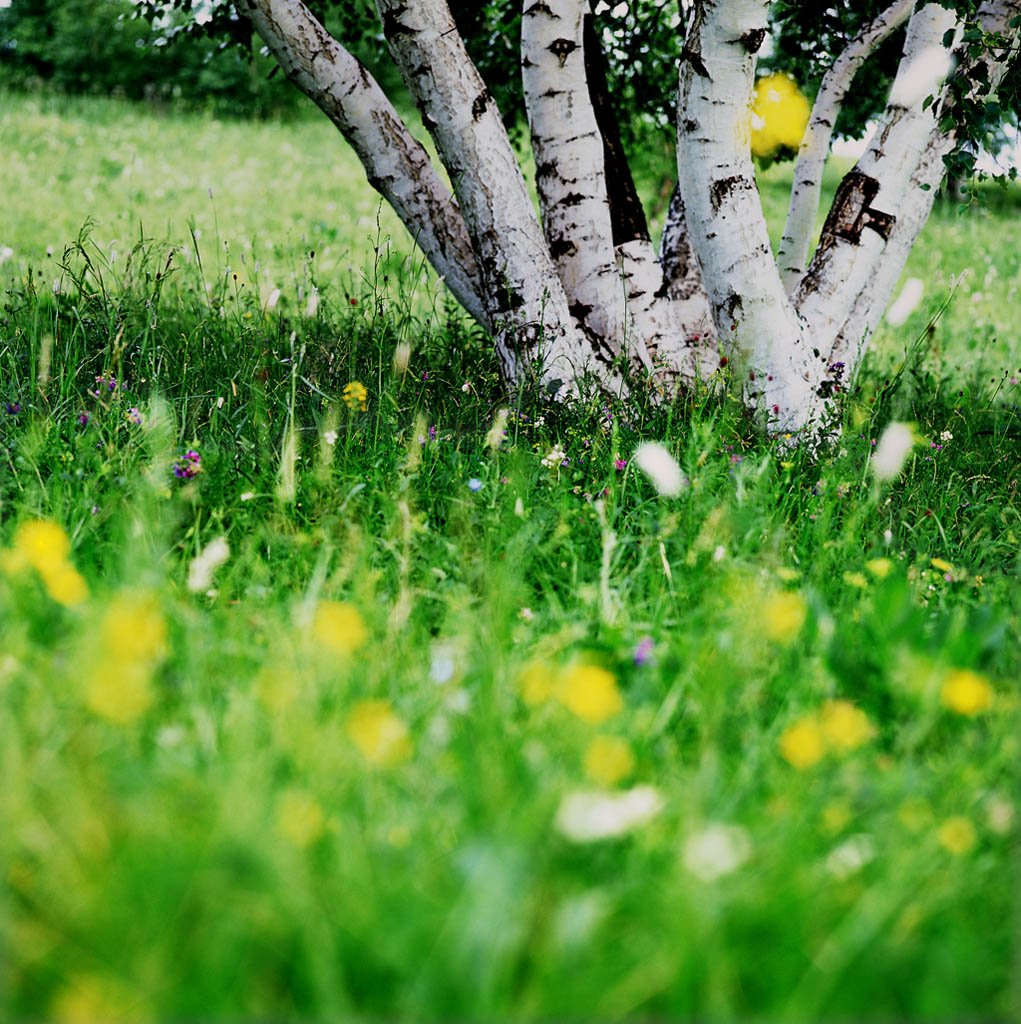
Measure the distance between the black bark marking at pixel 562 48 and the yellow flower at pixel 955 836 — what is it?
127 inches

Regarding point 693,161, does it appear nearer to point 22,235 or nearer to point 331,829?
point 331,829

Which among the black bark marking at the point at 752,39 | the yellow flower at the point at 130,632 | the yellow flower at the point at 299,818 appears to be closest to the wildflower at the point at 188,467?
the yellow flower at the point at 130,632

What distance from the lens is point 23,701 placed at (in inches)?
56.2

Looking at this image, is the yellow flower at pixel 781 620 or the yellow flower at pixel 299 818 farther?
the yellow flower at pixel 781 620

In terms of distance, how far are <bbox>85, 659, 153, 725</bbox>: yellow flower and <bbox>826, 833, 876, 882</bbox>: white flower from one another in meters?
0.96

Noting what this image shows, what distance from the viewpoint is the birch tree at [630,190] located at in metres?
3.40

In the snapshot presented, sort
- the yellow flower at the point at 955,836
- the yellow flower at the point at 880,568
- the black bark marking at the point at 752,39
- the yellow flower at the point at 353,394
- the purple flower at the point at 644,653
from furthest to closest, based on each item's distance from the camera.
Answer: the black bark marking at the point at 752,39 → the yellow flower at the point at 353,394 → the yellow flower at the point at 880,568 → the purple flower at the point at 644,653 → the yellow flower at the point at 955,836

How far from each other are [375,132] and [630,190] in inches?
46.7

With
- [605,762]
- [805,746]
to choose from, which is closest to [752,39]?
[805,746]

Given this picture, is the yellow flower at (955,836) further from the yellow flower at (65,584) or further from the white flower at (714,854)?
the yellow flower at (65,584)

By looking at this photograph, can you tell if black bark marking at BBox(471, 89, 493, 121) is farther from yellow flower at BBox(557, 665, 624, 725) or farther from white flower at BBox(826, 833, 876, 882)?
white flower at BBox(826, 833, 876, 882)

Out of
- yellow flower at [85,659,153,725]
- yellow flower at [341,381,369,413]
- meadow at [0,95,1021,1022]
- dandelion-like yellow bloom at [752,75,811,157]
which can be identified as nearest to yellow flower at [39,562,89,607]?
meadow at [0,95,1021,1022]

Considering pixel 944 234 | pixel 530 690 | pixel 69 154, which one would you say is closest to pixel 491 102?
pixel 530 690

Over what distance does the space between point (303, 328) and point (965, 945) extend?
12.4ft
